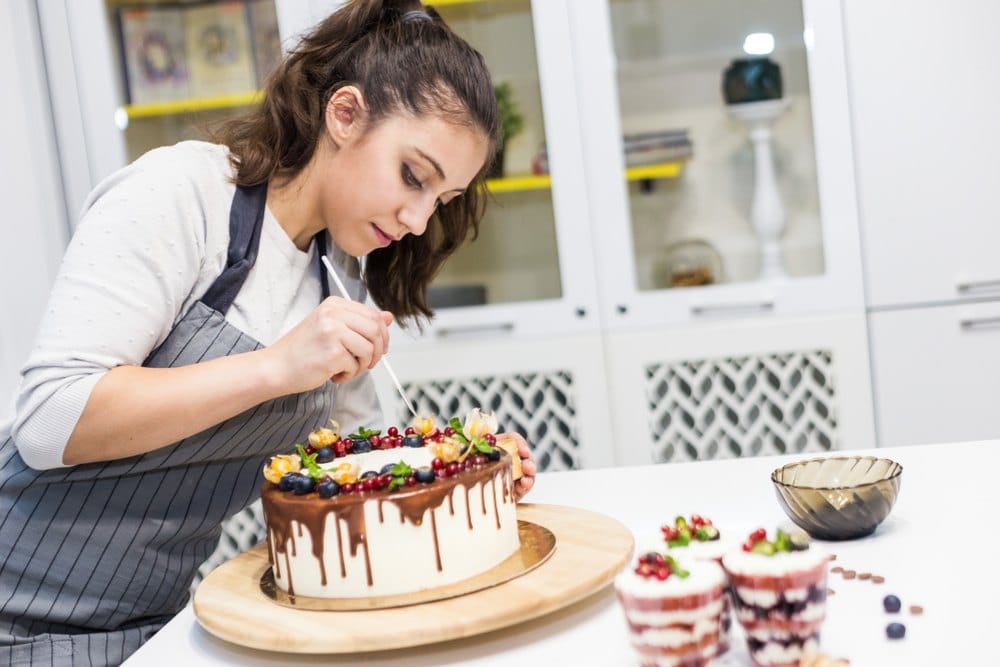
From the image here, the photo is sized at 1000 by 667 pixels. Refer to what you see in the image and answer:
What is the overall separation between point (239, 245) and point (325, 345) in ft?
0.89

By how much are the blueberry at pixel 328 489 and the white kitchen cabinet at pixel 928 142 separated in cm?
171

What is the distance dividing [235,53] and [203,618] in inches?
80.9

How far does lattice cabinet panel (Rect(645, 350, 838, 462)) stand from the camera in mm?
2514

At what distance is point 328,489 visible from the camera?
105 cm

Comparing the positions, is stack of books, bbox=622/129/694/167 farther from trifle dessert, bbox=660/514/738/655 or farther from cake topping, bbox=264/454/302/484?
trifle dessert, bbox=660/514/738/655

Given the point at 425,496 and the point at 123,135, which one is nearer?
the point at 425,496

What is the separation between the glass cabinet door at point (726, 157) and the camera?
2.44 m

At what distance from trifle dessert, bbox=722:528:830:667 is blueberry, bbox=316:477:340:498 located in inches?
16.1

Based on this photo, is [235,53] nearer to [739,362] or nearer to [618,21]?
[618,21]

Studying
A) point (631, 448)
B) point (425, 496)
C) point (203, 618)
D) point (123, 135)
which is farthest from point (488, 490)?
point (123, 135)

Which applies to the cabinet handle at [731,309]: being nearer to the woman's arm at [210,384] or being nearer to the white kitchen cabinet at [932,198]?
the white kitchen cabinet at [932,198]

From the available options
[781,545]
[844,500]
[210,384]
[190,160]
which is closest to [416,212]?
[190,160]

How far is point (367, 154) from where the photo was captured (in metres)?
1.36

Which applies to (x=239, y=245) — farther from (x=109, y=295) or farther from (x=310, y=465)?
(x=310, y=465)
